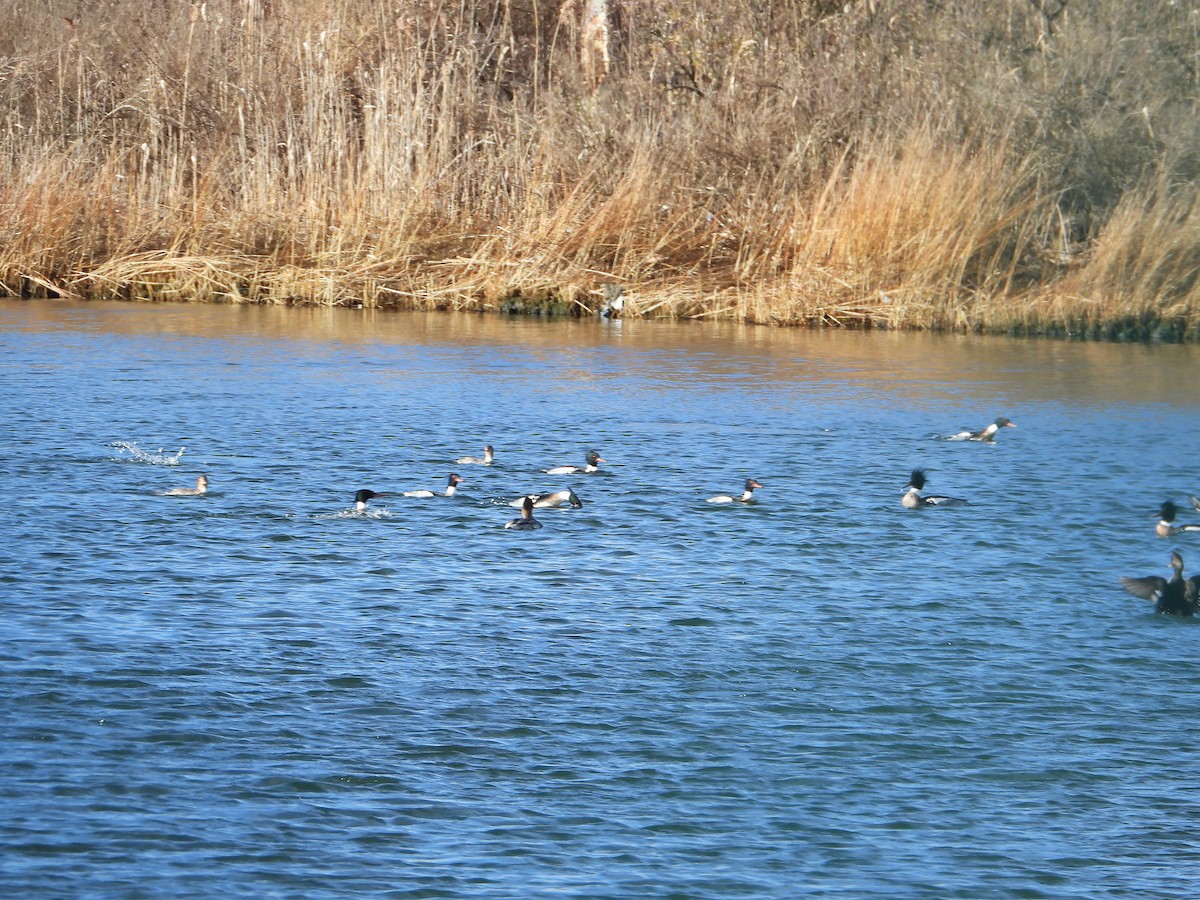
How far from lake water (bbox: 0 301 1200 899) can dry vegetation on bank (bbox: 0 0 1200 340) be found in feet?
14.2

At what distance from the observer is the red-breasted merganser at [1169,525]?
757 centimetres

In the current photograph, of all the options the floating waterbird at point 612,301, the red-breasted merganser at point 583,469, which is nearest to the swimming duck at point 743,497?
the red-breasted merganser at point 583,469

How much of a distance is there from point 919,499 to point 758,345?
594 cm

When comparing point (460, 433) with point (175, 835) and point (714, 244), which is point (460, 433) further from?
point (714, 244)

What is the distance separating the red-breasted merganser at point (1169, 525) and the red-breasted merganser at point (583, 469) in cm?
267

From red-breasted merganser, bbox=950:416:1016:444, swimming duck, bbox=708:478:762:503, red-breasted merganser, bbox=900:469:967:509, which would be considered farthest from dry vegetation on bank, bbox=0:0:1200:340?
swimming duck, bbox=708:478:762:503

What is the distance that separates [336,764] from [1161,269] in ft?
39.3

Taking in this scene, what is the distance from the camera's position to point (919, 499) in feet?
26.4

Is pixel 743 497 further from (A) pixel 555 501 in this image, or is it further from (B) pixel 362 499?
(B) pixel 362 499

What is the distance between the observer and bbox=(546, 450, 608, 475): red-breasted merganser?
856 cm

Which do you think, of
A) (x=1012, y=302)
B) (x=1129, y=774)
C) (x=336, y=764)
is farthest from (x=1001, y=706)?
(x=1012, y=302)

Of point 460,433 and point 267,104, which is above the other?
point 267,104

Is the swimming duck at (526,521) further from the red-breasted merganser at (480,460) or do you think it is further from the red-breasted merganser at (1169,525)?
the red-breasted merganser at (1169,525)

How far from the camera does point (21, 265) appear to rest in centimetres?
1672
